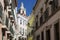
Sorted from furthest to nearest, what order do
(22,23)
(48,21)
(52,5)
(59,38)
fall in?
1. (22,23)
2. (48,21)
3. (52,5)
4. (59,38)

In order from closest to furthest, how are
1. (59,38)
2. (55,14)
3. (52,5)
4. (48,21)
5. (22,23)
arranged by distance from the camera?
(59,38), (55,14), (52,5), (48,21), (22,23)

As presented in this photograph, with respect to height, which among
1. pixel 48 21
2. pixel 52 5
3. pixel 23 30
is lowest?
pixel 23 30

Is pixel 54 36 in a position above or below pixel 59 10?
below

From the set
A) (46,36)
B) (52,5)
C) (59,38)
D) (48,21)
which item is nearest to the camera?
(59,38)

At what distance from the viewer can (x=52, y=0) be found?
68.4 feet

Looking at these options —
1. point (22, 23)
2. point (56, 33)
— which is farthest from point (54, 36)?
point (22, 23)

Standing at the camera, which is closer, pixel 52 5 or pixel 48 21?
pixel 52 5

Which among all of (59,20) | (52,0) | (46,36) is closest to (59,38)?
(59,20)

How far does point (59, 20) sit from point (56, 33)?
1.74m

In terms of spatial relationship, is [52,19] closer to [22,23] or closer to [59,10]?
[59,10]

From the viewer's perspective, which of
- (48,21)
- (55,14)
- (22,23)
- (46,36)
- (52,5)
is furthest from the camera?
(22,23)

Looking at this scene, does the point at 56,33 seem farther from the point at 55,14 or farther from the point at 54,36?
the point at 55,14

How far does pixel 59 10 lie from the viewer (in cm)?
1777

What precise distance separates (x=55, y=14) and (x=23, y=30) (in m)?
48.8
